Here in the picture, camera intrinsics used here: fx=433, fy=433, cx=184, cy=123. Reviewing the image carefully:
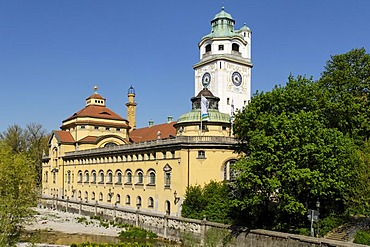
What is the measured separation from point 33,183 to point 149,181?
15.3 m

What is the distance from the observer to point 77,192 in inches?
2601

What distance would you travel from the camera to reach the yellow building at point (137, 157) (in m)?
43.1

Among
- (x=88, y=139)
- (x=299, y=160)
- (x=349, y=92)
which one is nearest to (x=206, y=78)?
(x=88, y=139)

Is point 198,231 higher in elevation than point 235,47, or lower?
lower

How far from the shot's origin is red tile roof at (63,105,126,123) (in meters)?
68.2

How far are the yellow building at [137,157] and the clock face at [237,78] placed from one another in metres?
0.44

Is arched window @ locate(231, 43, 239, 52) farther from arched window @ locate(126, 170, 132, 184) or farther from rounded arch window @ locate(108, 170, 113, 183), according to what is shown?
arched window @ locate(126, 170, 132, 184)

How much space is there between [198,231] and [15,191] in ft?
48.2

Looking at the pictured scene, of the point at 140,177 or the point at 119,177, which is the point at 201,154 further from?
the point at 119,177

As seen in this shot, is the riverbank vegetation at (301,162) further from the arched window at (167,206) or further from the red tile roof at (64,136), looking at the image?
the red tile roof at (64,136)

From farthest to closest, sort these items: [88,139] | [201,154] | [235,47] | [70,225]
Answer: [235,47]
[88,139]
[70,225]
[201,154]

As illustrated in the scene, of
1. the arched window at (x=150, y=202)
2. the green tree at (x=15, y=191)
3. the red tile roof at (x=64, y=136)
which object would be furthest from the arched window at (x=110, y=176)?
Result: the green tree at (x=15, y=191)

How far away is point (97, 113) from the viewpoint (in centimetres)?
6888

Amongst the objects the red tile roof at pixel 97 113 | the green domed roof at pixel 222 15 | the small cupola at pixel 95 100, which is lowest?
the red tile roof at pixel 97 113
